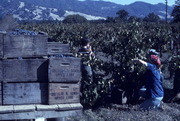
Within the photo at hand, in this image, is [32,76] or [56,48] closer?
[32,76]

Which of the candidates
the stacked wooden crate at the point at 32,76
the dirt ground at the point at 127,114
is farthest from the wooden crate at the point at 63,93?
the dirt ground at the point at 127,114

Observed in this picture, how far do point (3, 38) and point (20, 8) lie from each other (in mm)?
132055

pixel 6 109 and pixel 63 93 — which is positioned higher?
pixel 63 93

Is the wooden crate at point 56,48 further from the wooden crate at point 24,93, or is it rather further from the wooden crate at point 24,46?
the wooden crate at point 24,93

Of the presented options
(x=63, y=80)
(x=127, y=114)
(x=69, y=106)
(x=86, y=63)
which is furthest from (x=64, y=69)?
(x=127, y=114)

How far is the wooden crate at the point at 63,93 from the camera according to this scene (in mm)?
3193

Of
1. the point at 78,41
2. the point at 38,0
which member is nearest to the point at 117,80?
the point at 78,41

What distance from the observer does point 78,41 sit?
18484 millimetres

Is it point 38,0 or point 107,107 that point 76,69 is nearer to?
point 107,107

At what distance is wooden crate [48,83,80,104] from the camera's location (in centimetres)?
319

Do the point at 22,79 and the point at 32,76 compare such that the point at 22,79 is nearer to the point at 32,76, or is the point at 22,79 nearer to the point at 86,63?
the point at 32,76

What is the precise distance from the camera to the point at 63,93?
3256 mm

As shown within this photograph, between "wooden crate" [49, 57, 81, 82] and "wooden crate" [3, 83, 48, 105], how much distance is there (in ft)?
0.66

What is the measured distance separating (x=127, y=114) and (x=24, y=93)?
15.2 ft
